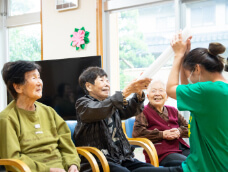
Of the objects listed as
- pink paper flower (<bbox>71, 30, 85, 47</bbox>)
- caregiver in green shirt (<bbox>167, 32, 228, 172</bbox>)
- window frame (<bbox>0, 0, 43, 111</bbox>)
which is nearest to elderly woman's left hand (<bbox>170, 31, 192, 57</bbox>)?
caregiver in green shirt (<bbox>167, 32, 228, 172</bbox>)

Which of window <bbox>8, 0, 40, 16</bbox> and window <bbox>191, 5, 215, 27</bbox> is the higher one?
window <bbox>8, 0, 40, 16</bbox>

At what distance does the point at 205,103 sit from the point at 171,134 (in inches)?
43.0

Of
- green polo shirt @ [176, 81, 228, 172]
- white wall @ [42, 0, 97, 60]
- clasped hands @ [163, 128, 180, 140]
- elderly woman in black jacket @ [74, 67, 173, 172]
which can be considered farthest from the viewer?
white wall @ [42, 0, 97, 60]

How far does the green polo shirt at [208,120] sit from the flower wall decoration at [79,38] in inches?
109

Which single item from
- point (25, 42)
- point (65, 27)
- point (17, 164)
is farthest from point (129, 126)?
point (25, 42)

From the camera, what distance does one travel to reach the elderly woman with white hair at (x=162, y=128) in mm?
2613

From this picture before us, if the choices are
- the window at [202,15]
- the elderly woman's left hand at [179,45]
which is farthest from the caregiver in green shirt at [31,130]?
the window at [202,15]

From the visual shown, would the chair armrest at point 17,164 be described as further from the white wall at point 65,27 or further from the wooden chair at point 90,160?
the white wall at point 65,27

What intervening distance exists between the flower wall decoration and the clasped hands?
202 centimetres

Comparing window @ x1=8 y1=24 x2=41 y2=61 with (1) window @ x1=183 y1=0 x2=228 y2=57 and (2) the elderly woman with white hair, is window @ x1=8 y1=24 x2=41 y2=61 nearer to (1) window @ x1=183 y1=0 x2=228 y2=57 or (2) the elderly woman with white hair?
(1) window @ x1=183 y1=0 x2=228 y2=57

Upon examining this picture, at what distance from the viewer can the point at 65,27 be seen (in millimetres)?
4430

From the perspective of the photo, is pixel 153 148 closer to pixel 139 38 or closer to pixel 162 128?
pixel 162 128

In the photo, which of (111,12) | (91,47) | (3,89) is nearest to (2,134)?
(91,47)

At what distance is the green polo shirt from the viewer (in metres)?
1.55
